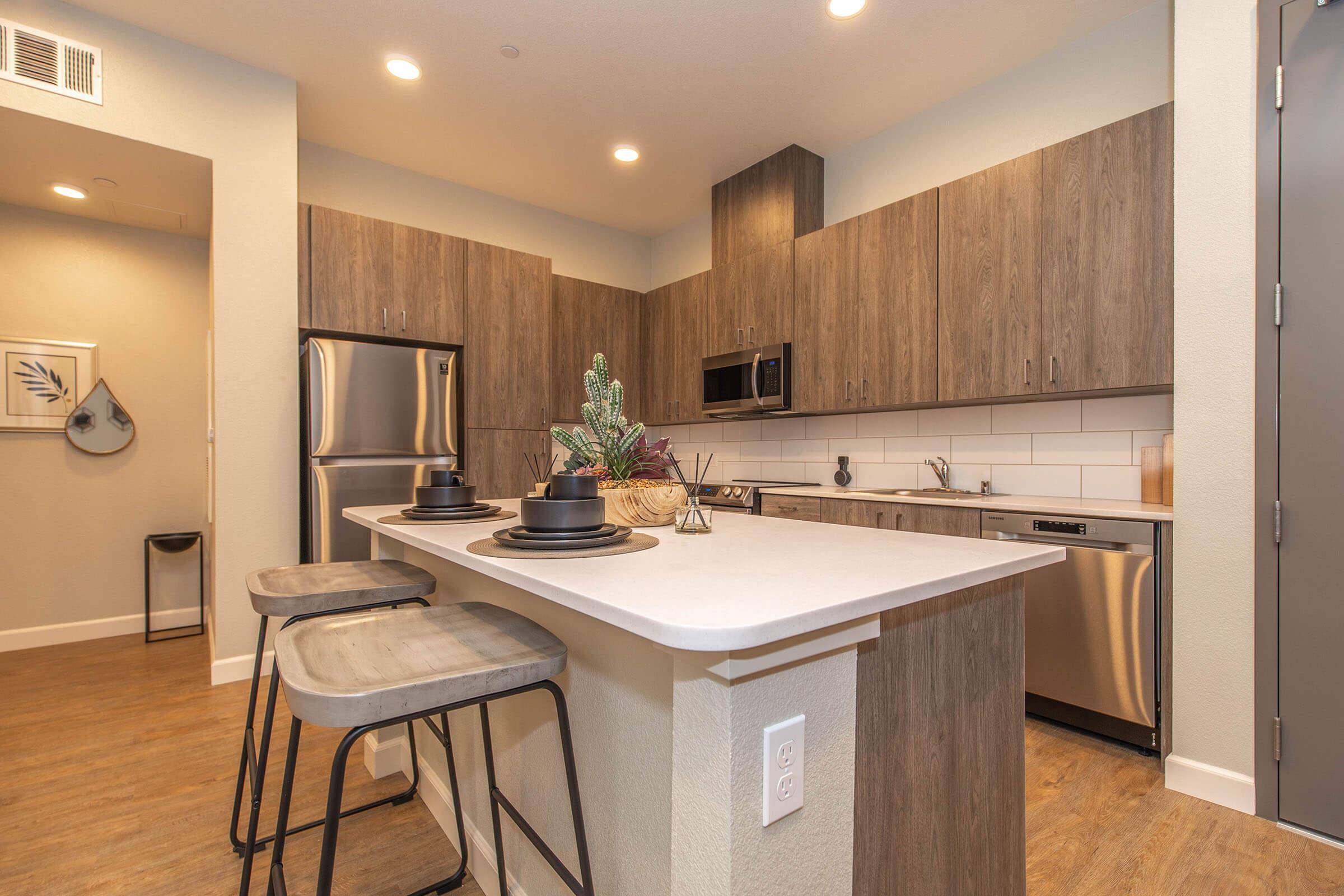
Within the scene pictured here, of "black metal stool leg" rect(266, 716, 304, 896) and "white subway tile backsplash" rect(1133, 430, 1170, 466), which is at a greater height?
"white subway tile backsplash" rect(1133, 430, 1170, 466)

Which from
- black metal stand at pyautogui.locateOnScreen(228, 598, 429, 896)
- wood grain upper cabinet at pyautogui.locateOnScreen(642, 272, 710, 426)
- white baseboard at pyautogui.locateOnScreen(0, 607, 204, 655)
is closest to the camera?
black metal stand at pyautogui.locateOnScreen(228, 598, 429, 896)

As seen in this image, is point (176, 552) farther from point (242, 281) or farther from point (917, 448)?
point (917, 448)

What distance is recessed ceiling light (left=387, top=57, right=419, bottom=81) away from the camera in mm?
2791

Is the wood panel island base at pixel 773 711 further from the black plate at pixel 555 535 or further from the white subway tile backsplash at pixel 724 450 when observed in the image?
the white subway tile backsplash at pixel 724 450

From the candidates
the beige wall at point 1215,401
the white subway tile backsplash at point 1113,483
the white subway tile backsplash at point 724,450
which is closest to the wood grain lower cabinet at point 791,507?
the white subway tile backsplash at point 724,450

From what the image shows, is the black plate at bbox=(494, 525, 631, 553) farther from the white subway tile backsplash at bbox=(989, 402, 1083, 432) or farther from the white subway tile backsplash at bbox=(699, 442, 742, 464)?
the white subway tile backsplash at bbox=(699, 442, 742, 464)

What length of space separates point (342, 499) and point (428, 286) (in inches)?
50.2

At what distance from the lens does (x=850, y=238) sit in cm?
321

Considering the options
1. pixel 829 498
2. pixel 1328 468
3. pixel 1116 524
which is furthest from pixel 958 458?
pixel 1328 468

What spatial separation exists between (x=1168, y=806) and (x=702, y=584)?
79.1 inches

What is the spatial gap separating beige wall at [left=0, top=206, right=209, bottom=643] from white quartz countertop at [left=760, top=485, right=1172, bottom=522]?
3.83m

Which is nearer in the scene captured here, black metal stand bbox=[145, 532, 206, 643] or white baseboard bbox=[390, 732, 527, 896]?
white baseboard bbox=[390, 732, 527, 896]

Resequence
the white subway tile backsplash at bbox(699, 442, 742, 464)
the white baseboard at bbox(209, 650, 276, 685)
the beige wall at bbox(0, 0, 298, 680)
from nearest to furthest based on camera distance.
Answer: the beige wall at bbox(0, 0, 298, 680) < the white baseboard at bbox(209, 650, 276, 685) < the white subway tile backsplash at bbox(699, 442, 742, 464)

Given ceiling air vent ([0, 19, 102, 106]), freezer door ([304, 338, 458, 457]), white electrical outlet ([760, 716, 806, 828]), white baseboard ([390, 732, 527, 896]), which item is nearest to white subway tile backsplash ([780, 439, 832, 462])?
freezer door ([304, 338, 458, 457])
